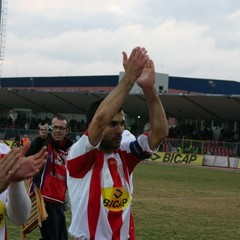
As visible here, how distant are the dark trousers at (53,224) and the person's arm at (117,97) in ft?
12.4

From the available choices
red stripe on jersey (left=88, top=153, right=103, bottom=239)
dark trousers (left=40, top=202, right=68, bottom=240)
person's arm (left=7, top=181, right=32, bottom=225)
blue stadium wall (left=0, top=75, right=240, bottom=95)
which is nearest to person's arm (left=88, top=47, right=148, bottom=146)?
red stripe on jersey (left=88, top=153, right=103, bottom=239)

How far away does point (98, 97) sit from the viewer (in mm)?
43375

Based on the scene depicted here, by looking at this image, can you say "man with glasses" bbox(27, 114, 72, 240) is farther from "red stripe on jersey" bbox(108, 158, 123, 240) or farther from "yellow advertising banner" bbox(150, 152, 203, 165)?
"yellow advertising banner" bbox(150, 152, 203, 165)

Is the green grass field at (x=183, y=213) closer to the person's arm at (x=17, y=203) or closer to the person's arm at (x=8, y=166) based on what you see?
the person's arm at (x=17, y=203)

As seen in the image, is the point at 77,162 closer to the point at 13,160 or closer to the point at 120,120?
the point at 120,120

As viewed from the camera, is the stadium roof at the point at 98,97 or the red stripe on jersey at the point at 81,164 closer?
the red stripe on jersey at the point at 81,164

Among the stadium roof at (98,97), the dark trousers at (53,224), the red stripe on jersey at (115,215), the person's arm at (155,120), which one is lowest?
the dark trousers at (53,224)

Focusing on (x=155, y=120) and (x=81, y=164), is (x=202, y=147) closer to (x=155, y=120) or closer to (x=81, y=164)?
(x=155, y=120)

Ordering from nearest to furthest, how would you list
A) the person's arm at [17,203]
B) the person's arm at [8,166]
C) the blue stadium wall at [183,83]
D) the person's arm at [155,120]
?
the person's arm at [8,166] < the person's arm at [17,203] < the person's arm at [155,120] < the blue stadium wall at [183,83]

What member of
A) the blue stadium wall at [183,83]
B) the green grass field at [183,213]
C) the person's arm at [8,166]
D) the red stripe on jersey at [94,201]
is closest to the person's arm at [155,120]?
the red stripe on jersey at [94,201]

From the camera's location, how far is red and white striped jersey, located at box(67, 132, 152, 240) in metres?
4.13

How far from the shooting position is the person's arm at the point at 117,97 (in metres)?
3.91

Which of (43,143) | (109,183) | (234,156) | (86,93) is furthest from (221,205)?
(86,93)

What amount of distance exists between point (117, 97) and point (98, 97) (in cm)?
3949
